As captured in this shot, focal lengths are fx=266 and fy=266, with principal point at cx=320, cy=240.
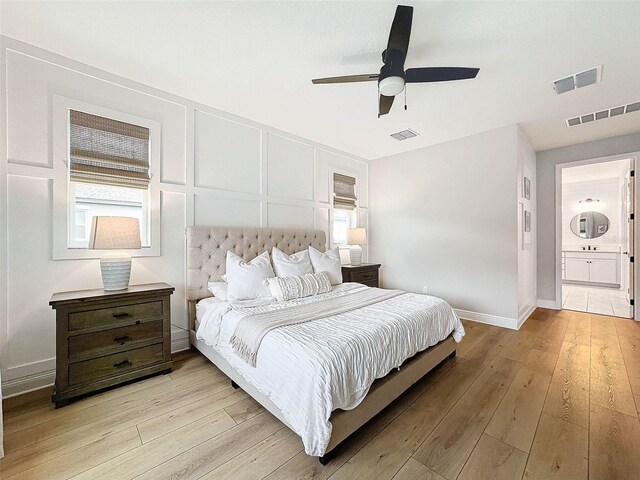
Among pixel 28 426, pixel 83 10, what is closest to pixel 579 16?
pixel 83 10

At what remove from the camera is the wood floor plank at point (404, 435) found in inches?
58.0

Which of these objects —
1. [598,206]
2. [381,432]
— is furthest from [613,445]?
[598,206]

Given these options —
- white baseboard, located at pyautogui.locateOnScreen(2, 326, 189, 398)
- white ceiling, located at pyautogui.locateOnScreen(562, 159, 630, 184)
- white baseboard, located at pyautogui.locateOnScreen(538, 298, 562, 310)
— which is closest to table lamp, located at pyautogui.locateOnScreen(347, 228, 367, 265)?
Result: white baseboard, located at pyautogui.locateOnScreen(538, 298, 562, 310)

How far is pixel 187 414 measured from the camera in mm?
1940

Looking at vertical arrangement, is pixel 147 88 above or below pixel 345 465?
above

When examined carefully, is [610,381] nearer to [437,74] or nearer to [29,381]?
[437,74]

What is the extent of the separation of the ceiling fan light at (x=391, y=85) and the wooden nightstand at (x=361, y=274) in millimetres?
2646

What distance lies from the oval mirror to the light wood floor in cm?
604

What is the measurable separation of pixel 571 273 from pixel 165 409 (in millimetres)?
9389

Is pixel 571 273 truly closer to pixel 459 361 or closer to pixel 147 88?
pixel 459 361

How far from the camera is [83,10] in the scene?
190 centimetres

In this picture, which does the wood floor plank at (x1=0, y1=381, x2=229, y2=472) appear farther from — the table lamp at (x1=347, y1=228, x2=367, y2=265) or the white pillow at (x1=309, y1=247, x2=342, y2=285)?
the table lamp at (x1=347, y1=228, x2=367, y2=265)

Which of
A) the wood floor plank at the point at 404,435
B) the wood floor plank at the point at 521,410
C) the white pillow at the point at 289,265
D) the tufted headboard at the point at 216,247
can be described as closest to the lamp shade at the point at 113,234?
the tufted headboard at the point at 216,247

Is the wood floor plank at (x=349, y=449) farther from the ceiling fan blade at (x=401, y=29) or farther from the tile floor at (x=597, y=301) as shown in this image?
the tile floor at (x=597, y=301)
